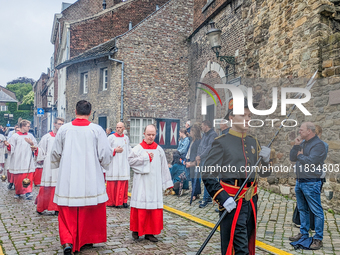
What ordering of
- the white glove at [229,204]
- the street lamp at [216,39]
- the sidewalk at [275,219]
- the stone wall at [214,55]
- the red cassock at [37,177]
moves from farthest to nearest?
the stone wall at [214,55] → the street lamp at [216,39] → the red cassock at [37,177] → the sidewalk at [275,219] → the white glove at [229,204]

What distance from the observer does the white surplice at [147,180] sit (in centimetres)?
536

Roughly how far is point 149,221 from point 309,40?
5.49m

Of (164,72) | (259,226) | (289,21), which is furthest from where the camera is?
(164,72)

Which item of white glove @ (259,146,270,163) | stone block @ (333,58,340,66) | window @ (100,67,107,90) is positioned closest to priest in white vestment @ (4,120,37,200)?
white glove @ (259,146,270,163)

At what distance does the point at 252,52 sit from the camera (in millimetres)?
10609

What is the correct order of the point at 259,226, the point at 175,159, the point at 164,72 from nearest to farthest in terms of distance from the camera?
the point at 259,226 < the point at 175,159 < the point at 164,72

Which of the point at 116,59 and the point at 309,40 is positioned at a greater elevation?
the point at 116,59

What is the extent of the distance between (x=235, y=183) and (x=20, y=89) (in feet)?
346

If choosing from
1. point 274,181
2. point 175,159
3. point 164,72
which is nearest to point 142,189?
point 175,159

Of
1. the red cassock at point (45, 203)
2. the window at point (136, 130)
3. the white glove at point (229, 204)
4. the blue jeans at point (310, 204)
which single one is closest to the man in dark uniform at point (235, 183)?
the white glove at point (229, 204)

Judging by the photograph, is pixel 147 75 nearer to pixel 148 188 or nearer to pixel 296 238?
pixel 148 188

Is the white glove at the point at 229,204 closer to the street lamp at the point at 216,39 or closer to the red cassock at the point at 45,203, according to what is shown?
the red cassock at the point at 45,203

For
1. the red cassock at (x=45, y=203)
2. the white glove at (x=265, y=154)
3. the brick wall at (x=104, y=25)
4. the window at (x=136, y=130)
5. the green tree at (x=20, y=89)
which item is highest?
the green tree at (x=20, y=89)

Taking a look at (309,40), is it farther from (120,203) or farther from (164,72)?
(164,72)
